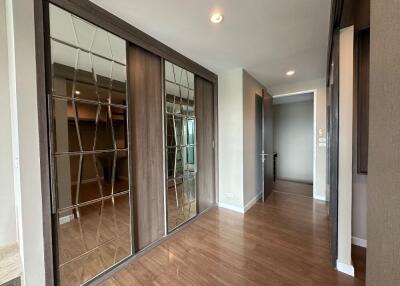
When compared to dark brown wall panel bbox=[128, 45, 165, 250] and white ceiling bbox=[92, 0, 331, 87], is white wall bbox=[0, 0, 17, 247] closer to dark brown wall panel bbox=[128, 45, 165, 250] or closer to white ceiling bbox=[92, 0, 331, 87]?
white ceiling bbox=[92, 0, 331, 87]

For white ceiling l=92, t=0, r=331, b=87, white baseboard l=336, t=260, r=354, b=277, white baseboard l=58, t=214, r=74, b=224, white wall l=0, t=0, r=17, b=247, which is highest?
white ceiling l=92, t=0, r=331, b=87

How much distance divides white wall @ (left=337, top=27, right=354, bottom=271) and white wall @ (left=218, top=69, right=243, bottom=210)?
1506 mm

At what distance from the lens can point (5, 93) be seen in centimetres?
130

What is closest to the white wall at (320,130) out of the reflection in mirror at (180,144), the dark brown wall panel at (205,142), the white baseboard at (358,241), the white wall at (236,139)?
the white wall at (236,139)

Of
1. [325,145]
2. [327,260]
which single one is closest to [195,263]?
[327,260]

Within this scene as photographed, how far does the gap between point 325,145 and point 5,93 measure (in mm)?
4407

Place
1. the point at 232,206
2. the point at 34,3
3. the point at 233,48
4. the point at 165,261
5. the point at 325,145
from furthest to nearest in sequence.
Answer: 1. the point at 325,145
2. the point at 232,206
3. the point at 233,48
4. the point at 165,261
5. the point at 34,3

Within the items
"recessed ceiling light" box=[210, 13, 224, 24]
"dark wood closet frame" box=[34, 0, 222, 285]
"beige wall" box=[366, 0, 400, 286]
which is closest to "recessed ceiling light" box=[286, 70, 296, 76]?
"recessed ceiling light" box=[210, 13, 224, 24]

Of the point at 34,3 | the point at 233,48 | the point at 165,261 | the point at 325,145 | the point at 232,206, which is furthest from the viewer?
the point at 325,145

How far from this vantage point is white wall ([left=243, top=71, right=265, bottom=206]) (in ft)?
10.5

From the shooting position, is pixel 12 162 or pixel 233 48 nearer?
pixel 12 162

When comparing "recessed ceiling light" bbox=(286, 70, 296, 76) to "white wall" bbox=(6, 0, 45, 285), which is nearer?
"white wall" bbox=(6, 0, 45, 285)

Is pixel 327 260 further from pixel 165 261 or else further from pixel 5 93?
pixel 5 93

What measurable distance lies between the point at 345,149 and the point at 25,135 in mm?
2560
